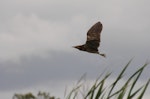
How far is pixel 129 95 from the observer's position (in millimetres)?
6809

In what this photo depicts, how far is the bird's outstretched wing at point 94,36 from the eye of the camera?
5.42m

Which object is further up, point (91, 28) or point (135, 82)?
point (91, 28)

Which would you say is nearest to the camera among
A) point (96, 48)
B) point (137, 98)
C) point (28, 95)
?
point (96, 48)

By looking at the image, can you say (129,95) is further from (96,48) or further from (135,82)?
(96,48)

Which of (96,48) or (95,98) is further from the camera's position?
(95,98)

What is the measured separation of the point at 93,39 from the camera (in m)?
5.49

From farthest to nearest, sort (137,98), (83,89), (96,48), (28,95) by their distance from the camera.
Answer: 1. (28,95)
2. (83,89)
3. (137,98)
4. (96,48)

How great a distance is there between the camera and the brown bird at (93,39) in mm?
5427

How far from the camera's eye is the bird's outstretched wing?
542cm

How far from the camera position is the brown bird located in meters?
5.43

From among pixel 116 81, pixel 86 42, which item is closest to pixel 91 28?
pixel 86 42

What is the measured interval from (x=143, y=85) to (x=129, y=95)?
0.39 meters

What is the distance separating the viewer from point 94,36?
5.45 meters

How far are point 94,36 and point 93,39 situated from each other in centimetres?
5
